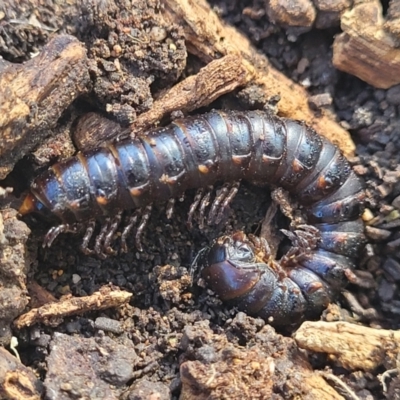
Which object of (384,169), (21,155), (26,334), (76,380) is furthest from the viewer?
(384,169)

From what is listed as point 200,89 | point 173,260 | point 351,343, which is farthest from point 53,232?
point 351,343

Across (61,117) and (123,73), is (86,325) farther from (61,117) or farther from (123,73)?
(123,73)

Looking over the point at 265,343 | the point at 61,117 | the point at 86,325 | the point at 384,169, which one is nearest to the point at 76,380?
the point at 86,325

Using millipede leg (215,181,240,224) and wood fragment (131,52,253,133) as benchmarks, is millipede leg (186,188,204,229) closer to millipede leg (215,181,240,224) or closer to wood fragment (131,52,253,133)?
millipede leg (215,181,240,224)

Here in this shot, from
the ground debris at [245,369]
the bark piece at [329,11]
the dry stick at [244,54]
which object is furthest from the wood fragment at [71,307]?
the bark piece at [329,11]

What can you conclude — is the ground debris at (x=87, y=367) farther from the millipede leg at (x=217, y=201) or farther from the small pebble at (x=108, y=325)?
the millipede leg at (x=217, y=201)

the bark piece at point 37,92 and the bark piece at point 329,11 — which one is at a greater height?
the bark piece at point 329,11

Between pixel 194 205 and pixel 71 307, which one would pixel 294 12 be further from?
pixel 71 307
